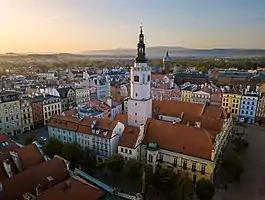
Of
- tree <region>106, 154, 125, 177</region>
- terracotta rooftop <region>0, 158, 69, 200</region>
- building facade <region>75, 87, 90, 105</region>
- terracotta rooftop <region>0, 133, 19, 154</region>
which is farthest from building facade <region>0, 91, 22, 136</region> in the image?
terracotta rooftop <region>0, 158, 69, 200</region>

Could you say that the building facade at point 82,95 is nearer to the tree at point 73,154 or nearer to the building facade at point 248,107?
the tree at point 73,154

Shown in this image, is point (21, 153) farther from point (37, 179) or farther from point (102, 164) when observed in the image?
point (102, 164)

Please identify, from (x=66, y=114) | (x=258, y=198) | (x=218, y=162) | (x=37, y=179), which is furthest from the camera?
(x=66, y=114)

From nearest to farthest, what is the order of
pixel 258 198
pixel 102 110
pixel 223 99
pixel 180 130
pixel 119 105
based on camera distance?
pixel 258 198 < pixel 180 130 < pixel 102 110 < pixel 119 105 < pixel 223 99

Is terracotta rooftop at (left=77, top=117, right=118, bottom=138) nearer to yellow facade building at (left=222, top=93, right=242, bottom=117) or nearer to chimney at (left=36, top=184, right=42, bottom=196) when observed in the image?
chimney at (left=36, top=184, right=42, bottom=196)

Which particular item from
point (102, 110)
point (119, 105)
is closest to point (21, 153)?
point (102, 110)

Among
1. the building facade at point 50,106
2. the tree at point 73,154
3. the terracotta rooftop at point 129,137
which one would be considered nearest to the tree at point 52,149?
the tree at point 73,154

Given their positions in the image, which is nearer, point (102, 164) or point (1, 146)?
point (1, 146)
